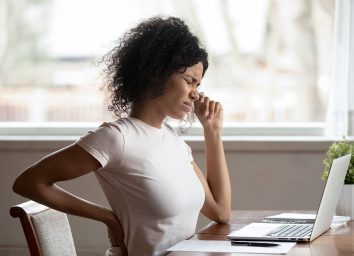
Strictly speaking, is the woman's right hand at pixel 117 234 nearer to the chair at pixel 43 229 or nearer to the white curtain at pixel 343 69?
the chair at pixel 43 229

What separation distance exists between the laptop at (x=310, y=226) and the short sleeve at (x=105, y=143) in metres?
0.38

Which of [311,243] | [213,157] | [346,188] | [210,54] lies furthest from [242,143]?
[311,243]

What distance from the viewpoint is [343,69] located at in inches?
150

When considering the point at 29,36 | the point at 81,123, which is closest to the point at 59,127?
the point at 81,123

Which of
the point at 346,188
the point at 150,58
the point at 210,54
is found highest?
the point at 210,54

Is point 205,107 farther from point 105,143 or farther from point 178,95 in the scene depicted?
point 105,143

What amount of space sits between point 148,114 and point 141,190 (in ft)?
0.82

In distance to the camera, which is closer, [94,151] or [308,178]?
[94,151]

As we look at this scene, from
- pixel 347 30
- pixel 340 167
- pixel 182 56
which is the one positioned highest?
pixel 347 30

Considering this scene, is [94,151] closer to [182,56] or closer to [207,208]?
→ [182,56]

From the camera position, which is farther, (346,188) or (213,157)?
(213,157)

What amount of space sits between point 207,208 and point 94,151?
22.3 inches

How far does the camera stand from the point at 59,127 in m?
4.23

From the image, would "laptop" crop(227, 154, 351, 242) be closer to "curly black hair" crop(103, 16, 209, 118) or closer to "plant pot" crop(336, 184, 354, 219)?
"plant pot" crop(336, 184, 354, 219)
